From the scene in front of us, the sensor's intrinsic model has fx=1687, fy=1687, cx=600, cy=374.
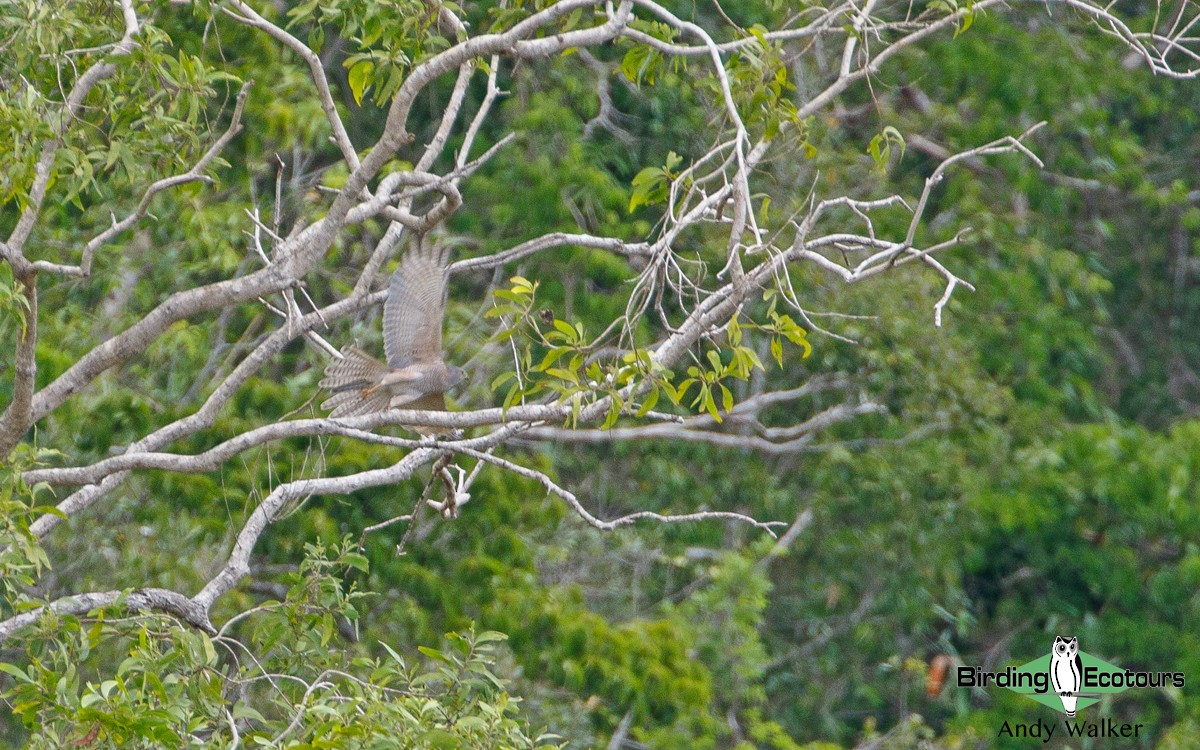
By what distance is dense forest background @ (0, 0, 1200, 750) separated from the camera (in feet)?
20.6

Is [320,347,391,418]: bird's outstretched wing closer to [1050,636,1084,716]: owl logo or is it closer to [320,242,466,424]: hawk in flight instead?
[320,242,466,424]: hawk in flight

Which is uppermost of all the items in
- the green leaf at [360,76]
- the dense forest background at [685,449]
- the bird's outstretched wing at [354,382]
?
the green leaf at [360,76]

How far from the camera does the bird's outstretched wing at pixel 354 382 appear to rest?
7.04 metres

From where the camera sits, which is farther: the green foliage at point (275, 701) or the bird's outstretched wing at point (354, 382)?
the bird's outstretched wing at point (354, 382)

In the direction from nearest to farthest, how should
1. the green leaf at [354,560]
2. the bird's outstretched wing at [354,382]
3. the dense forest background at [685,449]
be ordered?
the green leaf at [354,560] < the dense forest background at [685,449] < the bird's outstretched wing at [354,382]

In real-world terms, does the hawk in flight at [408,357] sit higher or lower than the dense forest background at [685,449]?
higher

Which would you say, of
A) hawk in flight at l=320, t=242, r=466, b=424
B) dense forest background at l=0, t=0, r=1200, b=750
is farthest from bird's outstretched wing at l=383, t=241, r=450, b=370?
dense forest background at l=0, t=0, r=1200, b=750

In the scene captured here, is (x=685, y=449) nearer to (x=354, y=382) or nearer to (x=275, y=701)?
(x=354, y=382)

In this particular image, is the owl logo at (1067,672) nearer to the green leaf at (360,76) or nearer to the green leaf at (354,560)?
the green leaf at (354,560)

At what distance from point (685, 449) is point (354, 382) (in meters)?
4.18

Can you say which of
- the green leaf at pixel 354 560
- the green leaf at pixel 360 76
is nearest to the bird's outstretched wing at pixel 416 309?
the green leaf at pixel 360 76

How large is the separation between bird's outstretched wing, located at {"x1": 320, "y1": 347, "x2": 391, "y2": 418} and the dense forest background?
24 centimetres

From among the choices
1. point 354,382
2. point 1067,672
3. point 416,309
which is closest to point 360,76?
point 416,309

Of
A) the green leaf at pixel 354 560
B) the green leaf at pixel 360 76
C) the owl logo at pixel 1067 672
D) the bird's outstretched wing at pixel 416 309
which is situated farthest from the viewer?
the owl logo at pixel 1067 672
